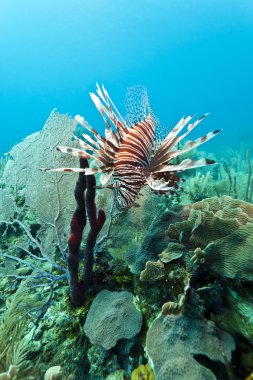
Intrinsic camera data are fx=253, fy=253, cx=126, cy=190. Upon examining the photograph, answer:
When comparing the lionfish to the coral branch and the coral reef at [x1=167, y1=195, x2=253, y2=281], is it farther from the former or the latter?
the coral reef at [x1=167, y1=195, x2=253, y2=281]

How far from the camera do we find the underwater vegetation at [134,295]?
153cm

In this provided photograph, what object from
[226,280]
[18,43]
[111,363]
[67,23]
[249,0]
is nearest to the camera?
[226,280]

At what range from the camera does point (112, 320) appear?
2012 mm

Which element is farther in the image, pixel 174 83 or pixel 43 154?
pixel 174 83

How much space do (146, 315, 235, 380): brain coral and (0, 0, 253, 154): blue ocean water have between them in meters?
76.2

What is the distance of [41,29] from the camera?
3878 inches

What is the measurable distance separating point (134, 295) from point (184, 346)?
2.41 ft

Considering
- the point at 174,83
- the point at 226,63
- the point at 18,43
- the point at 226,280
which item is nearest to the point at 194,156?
the point at 226,280

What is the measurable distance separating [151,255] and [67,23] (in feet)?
372

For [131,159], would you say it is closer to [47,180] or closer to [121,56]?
[47,180]

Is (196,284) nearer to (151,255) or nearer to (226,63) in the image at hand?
(151,255)

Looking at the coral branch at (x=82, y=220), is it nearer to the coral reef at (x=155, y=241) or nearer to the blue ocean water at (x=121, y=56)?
the coral reef at (x=155, y=241)

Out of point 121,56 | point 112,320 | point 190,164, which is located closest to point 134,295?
point 112,320

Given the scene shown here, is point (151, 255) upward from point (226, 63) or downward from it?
downward
